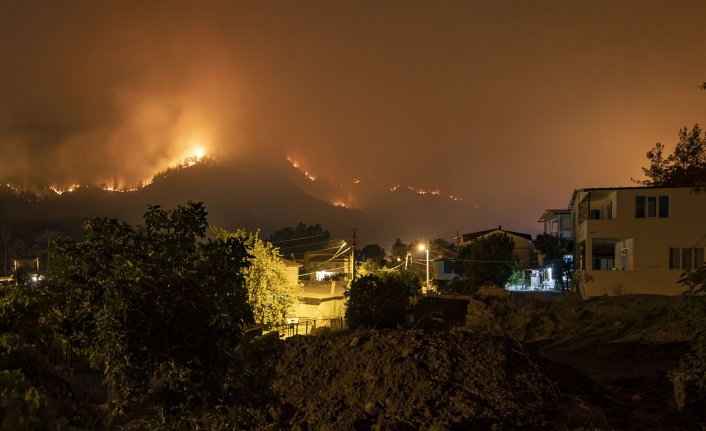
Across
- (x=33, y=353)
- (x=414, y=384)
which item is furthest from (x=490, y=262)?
(x=33, y=353)

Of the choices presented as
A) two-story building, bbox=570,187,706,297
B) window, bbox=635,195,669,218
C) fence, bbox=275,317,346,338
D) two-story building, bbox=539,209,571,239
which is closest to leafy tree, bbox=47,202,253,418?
fence, bbox=275,317,346,338

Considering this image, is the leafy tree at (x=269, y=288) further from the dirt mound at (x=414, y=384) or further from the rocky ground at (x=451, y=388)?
the dirt mound at (x=414, y=384)

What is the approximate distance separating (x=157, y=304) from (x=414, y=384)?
7179 millimetres

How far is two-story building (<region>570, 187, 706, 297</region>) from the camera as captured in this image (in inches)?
1346

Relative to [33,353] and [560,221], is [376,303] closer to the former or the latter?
[33,353]

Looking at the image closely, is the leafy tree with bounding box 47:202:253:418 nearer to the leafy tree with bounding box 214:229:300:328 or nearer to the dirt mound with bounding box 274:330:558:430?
the dirt mound with bounding box 274:330:558:430

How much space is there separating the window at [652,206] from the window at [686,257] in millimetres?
2339

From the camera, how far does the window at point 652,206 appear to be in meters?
34.5

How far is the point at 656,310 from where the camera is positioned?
26000mm

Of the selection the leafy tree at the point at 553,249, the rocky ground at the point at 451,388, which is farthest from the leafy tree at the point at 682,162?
the rocky ground at the point at 451,388

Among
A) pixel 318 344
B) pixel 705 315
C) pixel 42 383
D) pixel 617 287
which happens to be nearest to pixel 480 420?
pixel 705 315

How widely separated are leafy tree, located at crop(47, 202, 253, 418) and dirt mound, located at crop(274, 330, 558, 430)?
5220 mm

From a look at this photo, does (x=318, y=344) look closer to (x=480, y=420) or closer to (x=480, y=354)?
(x=480, y=354)

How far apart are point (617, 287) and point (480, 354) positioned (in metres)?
26.7
